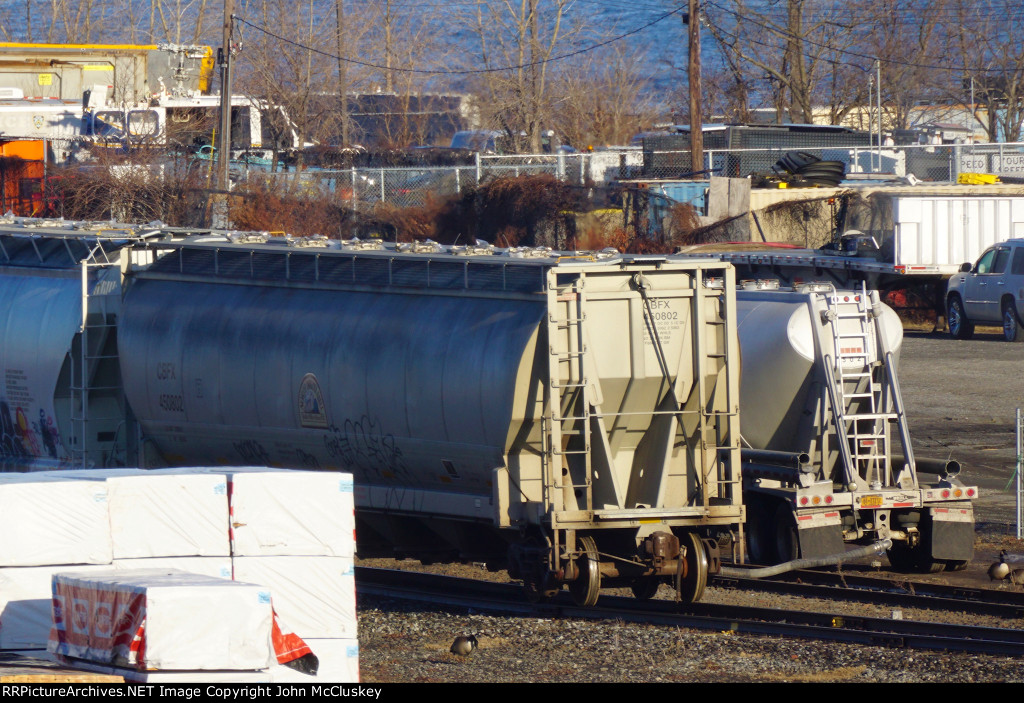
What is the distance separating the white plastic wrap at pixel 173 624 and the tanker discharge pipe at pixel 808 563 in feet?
19.9

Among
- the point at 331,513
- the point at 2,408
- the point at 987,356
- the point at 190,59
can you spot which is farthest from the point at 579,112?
the point at 331,513

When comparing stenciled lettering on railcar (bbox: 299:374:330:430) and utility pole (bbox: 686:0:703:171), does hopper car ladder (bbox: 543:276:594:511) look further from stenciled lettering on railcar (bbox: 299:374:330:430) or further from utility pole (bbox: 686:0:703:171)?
utility pole (bbox: 686:0:703:171)

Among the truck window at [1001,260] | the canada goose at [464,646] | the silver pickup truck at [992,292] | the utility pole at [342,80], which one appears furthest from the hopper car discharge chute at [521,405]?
the utility pole at [342,80]

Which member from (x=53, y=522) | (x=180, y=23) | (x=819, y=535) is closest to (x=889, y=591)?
(x=819, y=535)

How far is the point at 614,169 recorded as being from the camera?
1805 inches

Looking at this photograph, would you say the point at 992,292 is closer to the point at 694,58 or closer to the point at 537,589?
the point at 694,58

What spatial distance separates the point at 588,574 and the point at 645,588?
1.03m

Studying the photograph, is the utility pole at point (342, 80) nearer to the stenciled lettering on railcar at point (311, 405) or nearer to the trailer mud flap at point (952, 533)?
the stenciled lettering on railcar at point (311, 405)

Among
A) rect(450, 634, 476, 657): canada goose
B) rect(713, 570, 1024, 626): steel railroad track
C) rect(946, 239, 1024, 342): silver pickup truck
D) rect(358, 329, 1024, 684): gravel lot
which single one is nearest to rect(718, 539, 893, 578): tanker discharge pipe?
rect(713, 570, 1024, 626): steel railroad track

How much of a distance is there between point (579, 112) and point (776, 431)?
59576 mm

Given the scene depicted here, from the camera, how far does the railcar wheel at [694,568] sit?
12.8 metres

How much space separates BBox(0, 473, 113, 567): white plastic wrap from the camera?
31.4 ft

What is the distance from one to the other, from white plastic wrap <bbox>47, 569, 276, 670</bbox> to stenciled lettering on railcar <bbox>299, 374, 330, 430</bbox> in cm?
562

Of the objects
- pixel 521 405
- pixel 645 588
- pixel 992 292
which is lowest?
pixel 645 588
